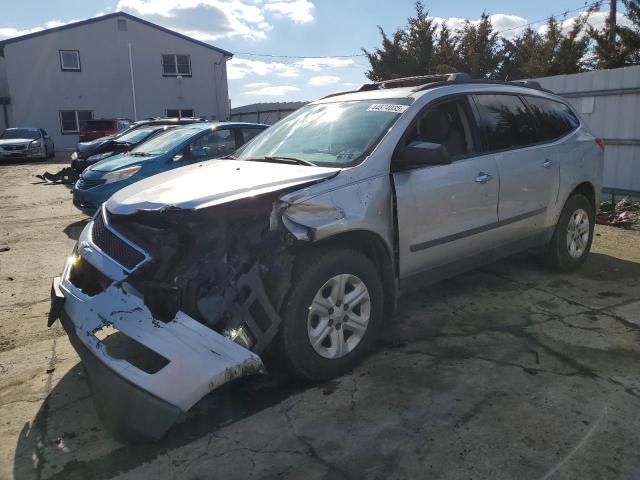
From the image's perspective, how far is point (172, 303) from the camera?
2.78m

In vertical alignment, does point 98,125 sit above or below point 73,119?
below

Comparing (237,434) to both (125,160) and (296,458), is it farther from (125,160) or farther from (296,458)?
(125,160)

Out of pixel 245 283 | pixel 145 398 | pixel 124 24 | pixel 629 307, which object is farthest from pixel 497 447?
pixel 124 24

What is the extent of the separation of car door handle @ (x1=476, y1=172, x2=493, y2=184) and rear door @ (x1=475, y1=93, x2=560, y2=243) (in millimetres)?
189

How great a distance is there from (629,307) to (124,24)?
108ft

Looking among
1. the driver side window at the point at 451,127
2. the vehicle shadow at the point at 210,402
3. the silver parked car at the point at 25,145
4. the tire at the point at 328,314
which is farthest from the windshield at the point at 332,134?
the silver parked car at the point at 25,145

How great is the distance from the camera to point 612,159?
8961 mm

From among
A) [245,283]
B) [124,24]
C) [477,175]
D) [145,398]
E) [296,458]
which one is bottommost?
[296,458]

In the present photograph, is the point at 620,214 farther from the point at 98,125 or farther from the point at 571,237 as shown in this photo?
the point at 98,125

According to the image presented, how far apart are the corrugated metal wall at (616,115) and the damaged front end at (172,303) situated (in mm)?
7665

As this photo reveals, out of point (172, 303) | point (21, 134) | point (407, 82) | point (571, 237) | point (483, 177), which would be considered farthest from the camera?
point (21, 134)

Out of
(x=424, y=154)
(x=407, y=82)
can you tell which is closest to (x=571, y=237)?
(x=407, y=82)

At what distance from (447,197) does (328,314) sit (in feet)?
4.38

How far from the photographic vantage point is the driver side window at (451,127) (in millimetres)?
4152
